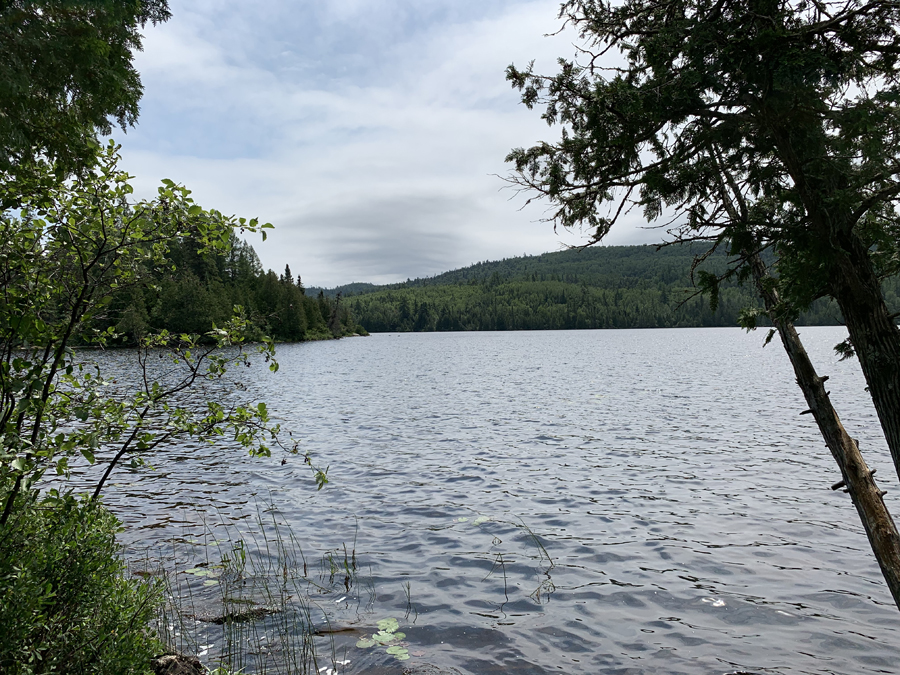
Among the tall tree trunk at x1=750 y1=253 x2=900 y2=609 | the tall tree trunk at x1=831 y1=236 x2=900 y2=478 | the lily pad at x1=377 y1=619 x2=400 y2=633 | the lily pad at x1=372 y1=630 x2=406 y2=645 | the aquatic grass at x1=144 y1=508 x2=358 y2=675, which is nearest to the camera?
the tall tree trunk at x1=831 y1=236 x2=900 y2=478

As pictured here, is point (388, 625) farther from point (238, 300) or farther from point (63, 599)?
point (238, 300)

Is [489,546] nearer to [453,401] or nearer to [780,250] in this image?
[780,250]

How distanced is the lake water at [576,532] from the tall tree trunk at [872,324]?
3.89 meters

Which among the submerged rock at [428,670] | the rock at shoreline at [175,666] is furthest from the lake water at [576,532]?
the rock at shoreline at [175,666]

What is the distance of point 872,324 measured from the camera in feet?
16.5

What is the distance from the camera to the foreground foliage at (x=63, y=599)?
3.65 m

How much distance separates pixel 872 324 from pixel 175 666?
724cm

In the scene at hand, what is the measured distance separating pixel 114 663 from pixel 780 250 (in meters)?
6.85

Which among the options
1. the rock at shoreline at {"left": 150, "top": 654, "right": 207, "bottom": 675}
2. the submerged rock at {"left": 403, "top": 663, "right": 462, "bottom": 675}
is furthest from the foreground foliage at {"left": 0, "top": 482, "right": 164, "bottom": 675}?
the submerged rock at {"left": 403, "top": 663, "right": 462, "bottom": 675}

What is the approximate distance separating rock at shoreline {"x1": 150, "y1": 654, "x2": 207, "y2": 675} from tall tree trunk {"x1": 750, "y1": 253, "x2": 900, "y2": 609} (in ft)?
22.2

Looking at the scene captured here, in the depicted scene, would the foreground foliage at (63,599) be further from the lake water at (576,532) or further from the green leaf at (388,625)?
the green leaf at (388,625)

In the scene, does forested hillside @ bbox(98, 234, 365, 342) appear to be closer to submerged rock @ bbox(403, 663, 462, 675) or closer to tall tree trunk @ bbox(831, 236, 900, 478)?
submerged rock @ bbox(403, 663, 462, 675)

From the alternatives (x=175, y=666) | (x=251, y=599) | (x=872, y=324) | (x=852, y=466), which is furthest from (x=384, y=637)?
(x=872, y=324)

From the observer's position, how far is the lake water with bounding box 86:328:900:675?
7.38 m
